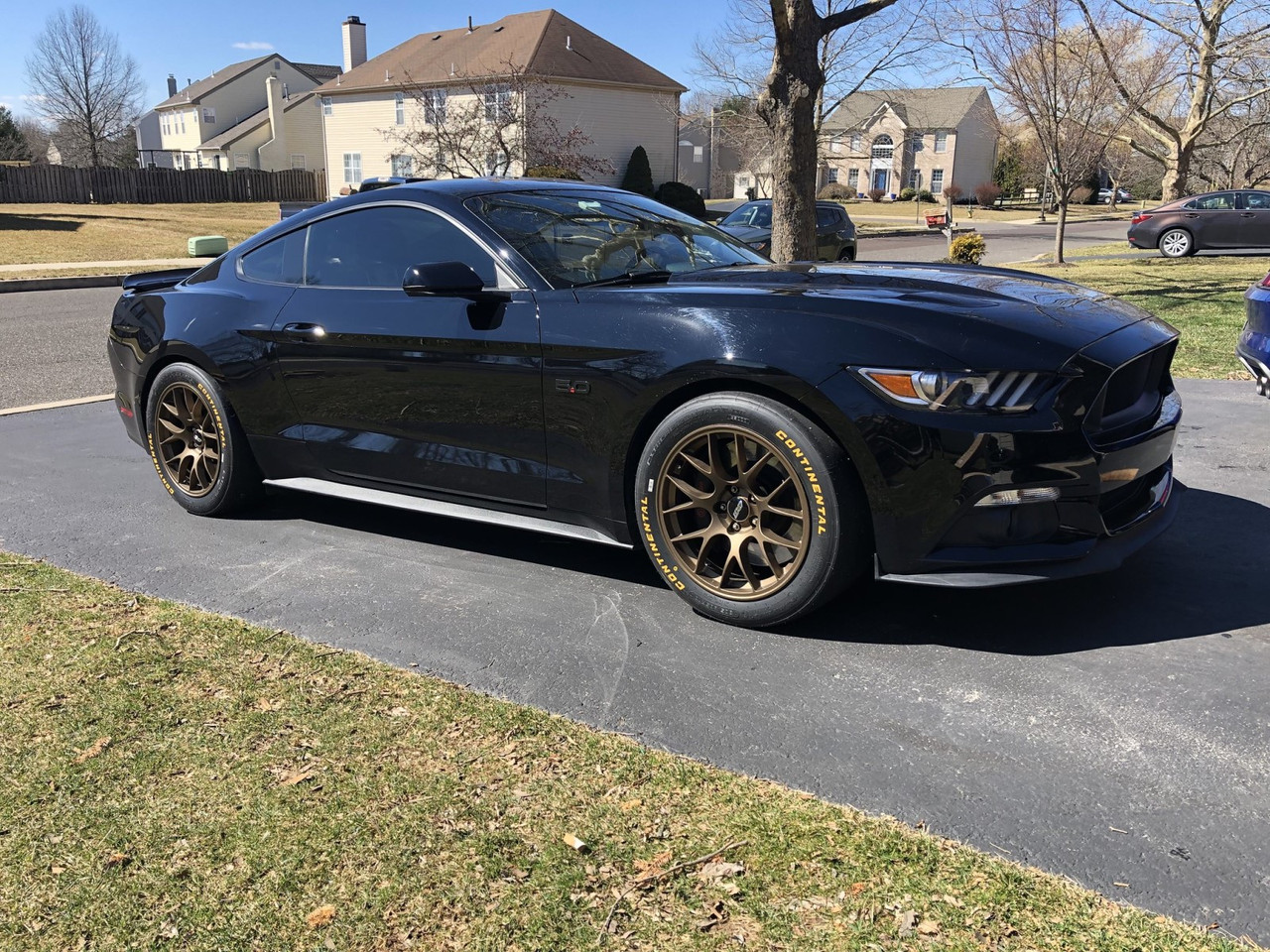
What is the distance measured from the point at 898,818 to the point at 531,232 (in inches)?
→ 109

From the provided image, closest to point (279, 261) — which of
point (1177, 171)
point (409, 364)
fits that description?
point (409, 364)

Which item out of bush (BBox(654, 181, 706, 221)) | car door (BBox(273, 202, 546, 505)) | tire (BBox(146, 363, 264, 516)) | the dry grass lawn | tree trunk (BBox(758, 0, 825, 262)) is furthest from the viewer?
bush (BBox(654, 181, 706, 221))

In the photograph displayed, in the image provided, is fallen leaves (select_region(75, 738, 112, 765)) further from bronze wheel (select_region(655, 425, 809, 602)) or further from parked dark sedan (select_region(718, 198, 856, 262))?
parked dark sedan (select_region(718, 198, 856, 262))

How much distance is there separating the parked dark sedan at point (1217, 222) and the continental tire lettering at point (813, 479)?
2370 cm

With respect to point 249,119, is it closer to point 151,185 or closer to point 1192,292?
point 151,185

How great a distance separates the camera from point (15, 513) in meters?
5.26

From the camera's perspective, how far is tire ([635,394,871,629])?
342 centimetres

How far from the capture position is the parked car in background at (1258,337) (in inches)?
214

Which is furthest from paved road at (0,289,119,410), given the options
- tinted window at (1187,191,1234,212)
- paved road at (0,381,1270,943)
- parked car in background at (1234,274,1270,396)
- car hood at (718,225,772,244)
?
tinted window at (1187,191,1234,212)

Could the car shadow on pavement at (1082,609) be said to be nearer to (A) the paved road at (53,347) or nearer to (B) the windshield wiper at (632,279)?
(B) the windshield wiper at (632,279)

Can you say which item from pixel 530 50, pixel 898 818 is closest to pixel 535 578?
pixel 898 818

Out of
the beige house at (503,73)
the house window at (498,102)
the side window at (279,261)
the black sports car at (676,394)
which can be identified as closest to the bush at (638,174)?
the beige house at (503,73)

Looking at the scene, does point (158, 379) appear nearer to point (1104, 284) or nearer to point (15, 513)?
point (15, 513)

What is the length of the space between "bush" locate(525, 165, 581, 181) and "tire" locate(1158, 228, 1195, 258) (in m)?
16.8
